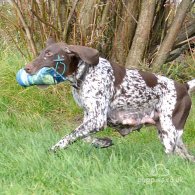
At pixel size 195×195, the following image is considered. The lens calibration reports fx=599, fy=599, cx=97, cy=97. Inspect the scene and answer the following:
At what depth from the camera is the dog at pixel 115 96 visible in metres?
5.59

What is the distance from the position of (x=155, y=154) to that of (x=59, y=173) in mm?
1209

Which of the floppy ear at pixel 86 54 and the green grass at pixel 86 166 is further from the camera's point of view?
the floppy ear at pixel 86 54

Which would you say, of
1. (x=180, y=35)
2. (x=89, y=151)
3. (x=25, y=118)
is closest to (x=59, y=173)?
(x=89, y=151)

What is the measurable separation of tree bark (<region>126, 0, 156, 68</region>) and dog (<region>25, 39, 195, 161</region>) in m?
2.27

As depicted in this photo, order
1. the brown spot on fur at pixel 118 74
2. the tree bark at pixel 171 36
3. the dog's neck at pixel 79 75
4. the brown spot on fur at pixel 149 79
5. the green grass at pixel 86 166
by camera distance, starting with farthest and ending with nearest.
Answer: the tree bark at pixel 171 36 → the brown spot on fur at pixel 149 79 → the brown spot on fur at pixel 118 74 → the dog's neck at pixel 79 75 → the green grass at pixel 86 166

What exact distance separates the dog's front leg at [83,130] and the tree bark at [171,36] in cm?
296

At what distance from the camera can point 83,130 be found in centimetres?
556

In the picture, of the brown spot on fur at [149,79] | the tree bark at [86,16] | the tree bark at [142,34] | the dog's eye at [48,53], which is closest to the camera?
the dog's eye at [48,53]

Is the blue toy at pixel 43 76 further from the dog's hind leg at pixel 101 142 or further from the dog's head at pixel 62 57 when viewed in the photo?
the dog's hind leg at pixel 101 142

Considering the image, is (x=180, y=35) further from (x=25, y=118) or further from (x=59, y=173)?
(x=59, y=173)

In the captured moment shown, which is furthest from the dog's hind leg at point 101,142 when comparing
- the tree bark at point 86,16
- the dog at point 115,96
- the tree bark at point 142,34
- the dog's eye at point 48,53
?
the tree bark at point 86,16

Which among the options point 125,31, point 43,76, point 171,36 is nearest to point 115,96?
point 43,76

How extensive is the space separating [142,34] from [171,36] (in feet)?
1.36

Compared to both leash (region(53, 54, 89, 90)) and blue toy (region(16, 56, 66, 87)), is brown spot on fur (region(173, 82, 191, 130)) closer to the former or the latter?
leash (region(53, 54, 89, 90))
